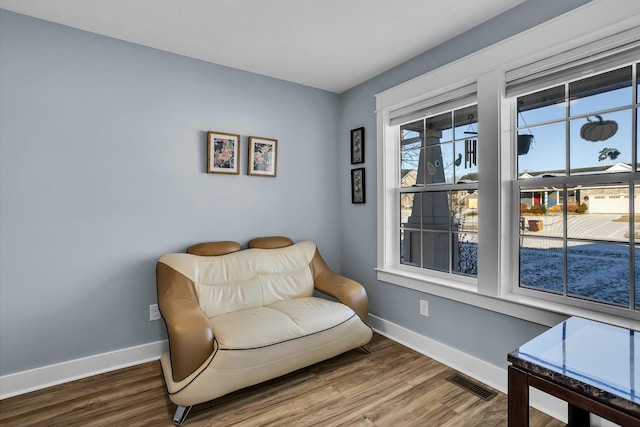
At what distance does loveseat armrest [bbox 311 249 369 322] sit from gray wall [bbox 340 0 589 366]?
15.6 inches

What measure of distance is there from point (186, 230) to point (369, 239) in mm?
1732

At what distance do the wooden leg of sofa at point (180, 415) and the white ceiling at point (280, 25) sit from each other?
2.46m

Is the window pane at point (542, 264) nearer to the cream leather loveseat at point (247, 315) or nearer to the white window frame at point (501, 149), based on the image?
the white window frame at point (501, 149)

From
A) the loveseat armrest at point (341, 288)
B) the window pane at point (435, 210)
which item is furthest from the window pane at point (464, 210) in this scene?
the loveseat armrest at point (341, 288)

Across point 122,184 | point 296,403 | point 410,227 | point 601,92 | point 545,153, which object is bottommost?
point 296,403

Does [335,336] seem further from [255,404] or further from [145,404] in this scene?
[145,404]

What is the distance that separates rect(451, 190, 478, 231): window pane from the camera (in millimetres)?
2494

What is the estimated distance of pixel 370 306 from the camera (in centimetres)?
329

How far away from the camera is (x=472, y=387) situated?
2195mm

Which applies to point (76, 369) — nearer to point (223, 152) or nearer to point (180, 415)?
point (180, 415)

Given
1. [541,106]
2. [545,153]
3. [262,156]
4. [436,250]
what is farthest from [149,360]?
[541,106]

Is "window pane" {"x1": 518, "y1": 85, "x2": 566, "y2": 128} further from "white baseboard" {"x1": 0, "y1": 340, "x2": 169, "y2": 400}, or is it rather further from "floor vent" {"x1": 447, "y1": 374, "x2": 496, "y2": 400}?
"white baseboard" {"x1": 0, "y1": 340, "x2": 169, "y2": 400}

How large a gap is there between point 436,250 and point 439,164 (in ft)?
2.41

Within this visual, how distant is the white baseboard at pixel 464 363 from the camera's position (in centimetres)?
192
